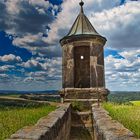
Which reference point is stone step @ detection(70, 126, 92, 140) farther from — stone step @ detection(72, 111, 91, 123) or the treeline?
the treeline

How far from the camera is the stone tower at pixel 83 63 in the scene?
1328 centimetres

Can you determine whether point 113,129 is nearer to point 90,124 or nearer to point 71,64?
point 90,124

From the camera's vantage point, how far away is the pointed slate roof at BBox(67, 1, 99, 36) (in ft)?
45.1

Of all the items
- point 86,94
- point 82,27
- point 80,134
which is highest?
point 82,27

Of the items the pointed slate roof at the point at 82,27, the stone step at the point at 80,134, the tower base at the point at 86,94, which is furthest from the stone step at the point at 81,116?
the pointed slate roof at the point at 82,27

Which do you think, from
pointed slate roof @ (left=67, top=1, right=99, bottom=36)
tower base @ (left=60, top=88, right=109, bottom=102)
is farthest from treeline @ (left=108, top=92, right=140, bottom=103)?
pointed slate roof @ (left=67, top=1, right=99, bottom=36)

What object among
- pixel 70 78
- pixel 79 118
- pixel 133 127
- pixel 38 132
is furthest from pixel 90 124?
pixel 38 132

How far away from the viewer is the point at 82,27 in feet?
46.1

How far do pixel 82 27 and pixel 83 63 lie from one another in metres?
1.80

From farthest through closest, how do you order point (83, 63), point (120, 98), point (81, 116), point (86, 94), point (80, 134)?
point (120, 98) < point (83, 63) < point (86, 94) < point (81, 116) < point (80, 134)

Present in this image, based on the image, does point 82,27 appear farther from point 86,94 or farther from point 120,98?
point 120,98

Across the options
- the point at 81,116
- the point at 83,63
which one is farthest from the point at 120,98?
the point at 81,116

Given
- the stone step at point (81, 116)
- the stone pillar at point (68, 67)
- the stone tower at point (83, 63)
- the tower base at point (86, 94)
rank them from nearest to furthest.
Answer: the stone step at point (81, 116)
the tower base at point (86, 94)
the stone tower at point (83, 63)
the stone pillar at point (68, 67)

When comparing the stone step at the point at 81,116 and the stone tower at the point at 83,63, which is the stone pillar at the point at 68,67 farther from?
the stone step at the point at 81,116
